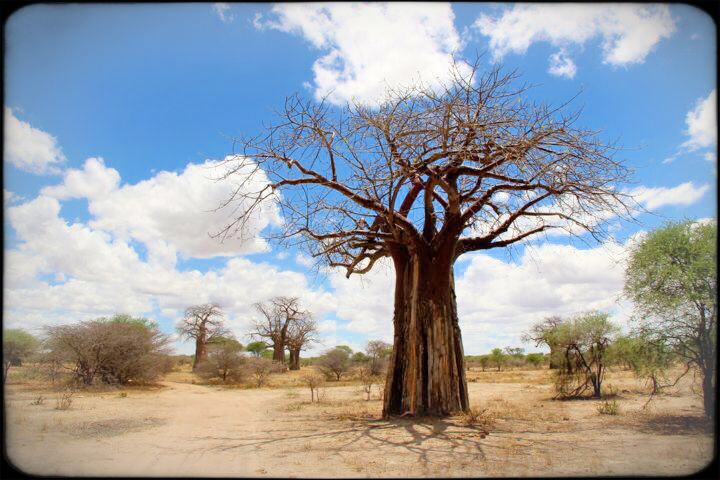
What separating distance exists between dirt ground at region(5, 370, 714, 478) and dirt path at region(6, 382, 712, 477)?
0.6 inches

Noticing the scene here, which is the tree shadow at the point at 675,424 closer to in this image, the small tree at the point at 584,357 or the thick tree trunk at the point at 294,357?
the small tree at the point at 584,357

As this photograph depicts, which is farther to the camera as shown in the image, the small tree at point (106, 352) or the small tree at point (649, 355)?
the small tree at point (106, 352)

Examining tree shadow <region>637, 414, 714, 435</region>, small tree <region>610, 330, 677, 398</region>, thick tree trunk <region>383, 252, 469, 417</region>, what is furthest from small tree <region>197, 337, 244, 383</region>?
tree shadow <region>637, 414, 714, 435</region>

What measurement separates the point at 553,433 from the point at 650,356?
10.1ft

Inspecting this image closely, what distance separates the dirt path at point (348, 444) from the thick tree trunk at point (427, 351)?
1.95 ft

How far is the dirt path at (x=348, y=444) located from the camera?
480cm

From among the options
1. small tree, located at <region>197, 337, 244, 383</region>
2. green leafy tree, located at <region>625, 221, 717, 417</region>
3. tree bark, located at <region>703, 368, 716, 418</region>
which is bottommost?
small tree, located at <region>197, 337, 244, 383</region>

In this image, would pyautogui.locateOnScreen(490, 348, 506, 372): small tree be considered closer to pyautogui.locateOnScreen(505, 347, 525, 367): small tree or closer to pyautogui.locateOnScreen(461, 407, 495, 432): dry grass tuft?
pyautogui.locateOnScreen(505, 347, 525, 367): small tree

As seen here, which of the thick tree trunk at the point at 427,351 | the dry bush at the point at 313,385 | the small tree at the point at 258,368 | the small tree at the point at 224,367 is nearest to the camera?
the thick tree trunk at the point at 427,351

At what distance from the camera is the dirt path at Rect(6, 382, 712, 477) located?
15.8 ft

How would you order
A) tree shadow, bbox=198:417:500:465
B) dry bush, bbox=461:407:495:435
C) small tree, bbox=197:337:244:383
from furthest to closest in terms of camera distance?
small tree, bbox=197:337:244:383 < dry bush, bbox=461:407:495:435 < tree shadow, bbox=198:417:500:465

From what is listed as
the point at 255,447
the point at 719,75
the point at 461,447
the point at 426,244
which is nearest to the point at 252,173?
the point at 426,244

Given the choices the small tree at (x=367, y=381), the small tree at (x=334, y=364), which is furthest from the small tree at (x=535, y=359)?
the small tree at (x=334, y=364)

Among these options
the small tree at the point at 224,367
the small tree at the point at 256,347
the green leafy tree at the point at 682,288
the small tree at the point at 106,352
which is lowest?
the small tree at the point at 256,347
